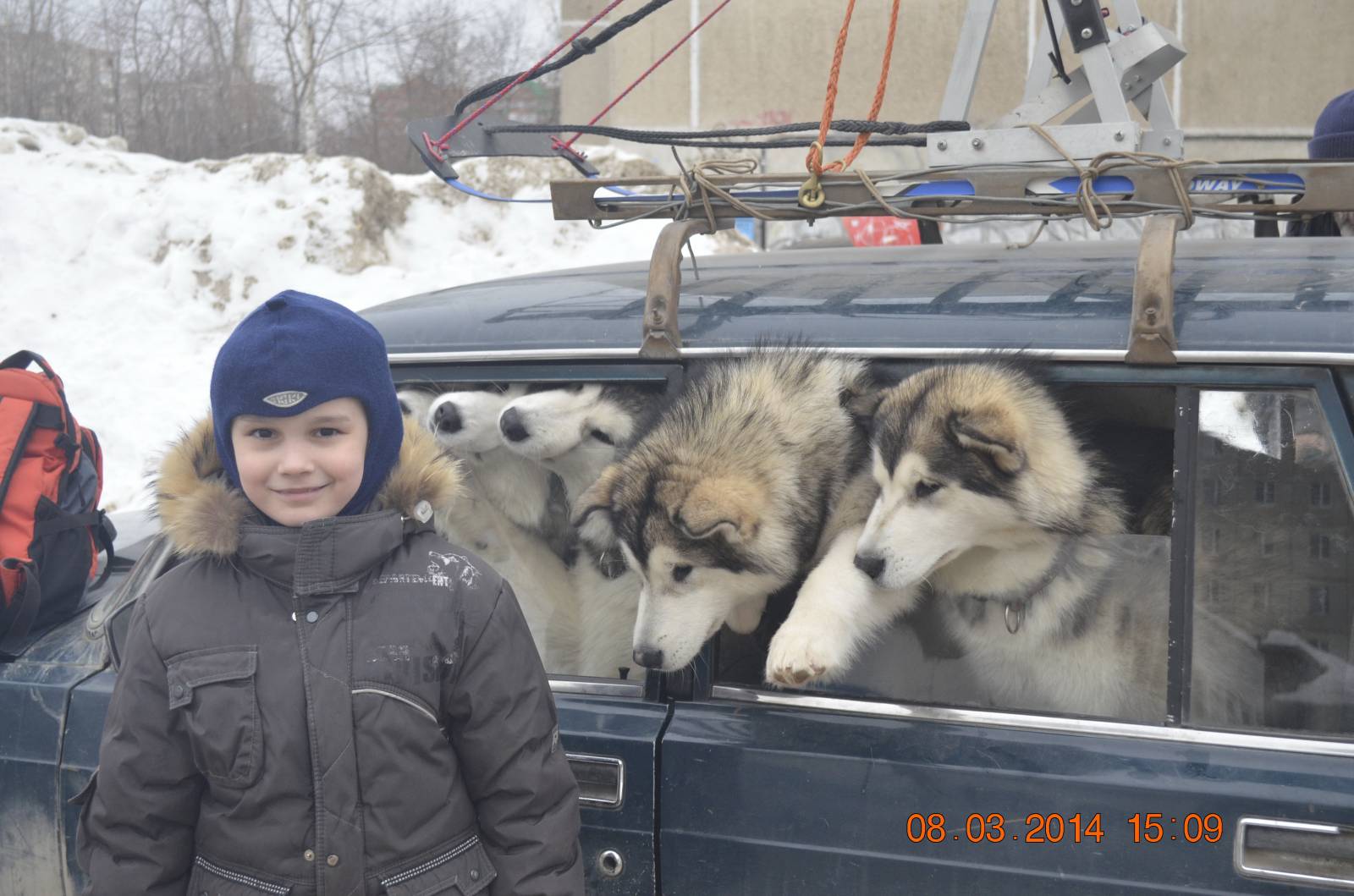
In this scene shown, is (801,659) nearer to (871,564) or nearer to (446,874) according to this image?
(871,564)

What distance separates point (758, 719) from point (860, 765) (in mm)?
233

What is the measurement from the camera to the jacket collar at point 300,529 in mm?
1934

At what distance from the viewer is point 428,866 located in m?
1.88

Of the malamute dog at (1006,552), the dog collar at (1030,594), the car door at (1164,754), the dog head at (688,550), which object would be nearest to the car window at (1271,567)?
the car door at (1164,754)

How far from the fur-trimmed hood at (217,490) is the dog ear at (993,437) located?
3.26 ft

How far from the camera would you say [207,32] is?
1870 cm

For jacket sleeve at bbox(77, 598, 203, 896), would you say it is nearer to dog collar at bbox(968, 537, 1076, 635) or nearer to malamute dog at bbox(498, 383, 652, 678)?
malamute dog at bbox(498, 383, 652, 678)

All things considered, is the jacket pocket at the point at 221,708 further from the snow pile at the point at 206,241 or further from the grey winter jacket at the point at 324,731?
the snow pile at the point at 206,241

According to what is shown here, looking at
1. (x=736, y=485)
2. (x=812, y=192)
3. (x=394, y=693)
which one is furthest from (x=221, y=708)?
(x=812, y=192)

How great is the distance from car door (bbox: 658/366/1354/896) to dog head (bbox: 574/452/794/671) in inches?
9.0

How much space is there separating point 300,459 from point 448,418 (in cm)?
80

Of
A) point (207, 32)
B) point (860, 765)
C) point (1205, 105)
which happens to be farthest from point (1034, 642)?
point (207, 32)

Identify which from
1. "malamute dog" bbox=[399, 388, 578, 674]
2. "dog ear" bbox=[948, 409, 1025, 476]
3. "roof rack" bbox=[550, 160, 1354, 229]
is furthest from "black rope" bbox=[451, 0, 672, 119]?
"dog ear" bbox=[948, 409, 1025, 476]

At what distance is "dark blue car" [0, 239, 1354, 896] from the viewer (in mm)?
1994
